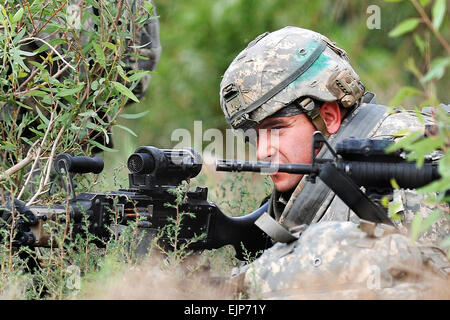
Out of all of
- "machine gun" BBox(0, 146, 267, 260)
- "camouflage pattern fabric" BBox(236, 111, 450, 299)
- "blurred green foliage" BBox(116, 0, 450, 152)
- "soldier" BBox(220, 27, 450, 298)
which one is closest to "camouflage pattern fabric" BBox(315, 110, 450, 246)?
"soldier" BBox(220, 27, 450, 298)

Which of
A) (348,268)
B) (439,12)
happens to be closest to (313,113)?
(348,268)

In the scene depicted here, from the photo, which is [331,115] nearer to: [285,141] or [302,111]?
[302,111]

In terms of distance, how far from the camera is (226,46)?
15.0 m

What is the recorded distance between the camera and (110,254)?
429cm

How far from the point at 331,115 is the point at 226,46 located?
10.4 metres

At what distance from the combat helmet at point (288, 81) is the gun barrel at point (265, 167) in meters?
0.94

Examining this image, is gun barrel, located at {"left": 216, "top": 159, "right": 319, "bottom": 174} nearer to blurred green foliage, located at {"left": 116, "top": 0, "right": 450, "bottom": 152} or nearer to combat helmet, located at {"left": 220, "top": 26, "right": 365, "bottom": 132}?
combat helmet, located at {"left": 220, "top": 26, "right": 365, "bottom": 132}

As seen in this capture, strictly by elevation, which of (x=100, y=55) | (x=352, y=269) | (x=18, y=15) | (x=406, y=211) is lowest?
(x=352, y=269)

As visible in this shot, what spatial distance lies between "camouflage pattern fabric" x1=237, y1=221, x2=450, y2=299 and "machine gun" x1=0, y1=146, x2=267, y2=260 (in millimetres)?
1033

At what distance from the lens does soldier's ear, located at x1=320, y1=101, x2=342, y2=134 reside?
4.74 metres
